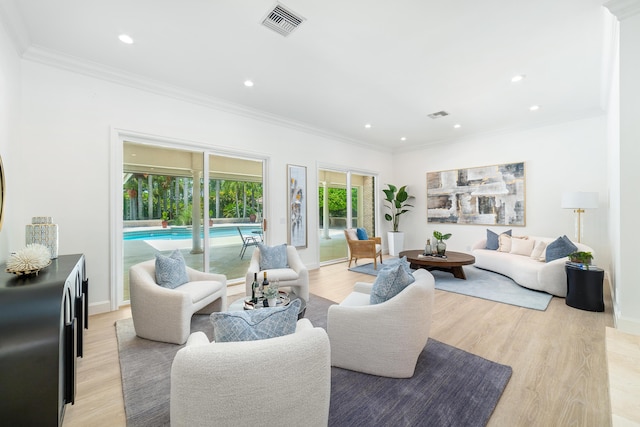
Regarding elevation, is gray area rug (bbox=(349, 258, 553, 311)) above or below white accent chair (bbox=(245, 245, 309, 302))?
below

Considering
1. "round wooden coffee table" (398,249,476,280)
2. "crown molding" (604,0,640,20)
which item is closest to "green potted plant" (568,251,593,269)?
"round wooden coffee table" (398,249,476,280)

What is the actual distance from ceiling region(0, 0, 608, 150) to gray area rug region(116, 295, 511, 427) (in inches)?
121

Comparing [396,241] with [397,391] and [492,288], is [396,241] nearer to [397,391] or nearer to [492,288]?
[492,288]

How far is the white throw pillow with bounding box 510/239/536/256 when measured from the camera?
16.0 feet

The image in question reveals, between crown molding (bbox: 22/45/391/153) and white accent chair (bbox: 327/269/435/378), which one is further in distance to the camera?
crown molding (bbox: 22/45/391/153)

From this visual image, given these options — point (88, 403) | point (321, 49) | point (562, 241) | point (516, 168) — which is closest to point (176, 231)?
point (88, 403)

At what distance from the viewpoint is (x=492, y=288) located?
13.7ft

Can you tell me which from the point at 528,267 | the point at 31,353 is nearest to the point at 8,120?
the point at 31,353

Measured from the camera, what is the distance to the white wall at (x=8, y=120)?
7.70 ft

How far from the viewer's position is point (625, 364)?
1915 mm

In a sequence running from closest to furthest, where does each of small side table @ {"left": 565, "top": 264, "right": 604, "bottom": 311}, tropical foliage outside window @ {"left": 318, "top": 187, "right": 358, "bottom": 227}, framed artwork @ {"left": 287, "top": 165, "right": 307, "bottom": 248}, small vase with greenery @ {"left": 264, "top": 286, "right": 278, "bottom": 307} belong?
1. small vase with greenery @ {"left": 264, "top": 286, "right": 278, "bottom": 307}
2. small side table @ {"left": 565, "top": 264, "right": 604, "bottom": 311}
3. framed artwork @ {"left": 287, "top": 165, "right": 307, "bottom": 248}
4. tropical foliage outside window @ {"left": 318, "top": 187, "right": 358, "bottom": 227}

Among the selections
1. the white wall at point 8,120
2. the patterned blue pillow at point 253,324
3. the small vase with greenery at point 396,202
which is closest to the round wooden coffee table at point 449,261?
the small vase with greenery at point 396,202

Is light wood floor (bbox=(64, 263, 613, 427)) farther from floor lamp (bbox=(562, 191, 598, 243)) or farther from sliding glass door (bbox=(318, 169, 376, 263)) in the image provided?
sliding glass door (bbox=(318, 169, 376, 263))

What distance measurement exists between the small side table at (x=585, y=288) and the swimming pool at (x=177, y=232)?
4725 mm
